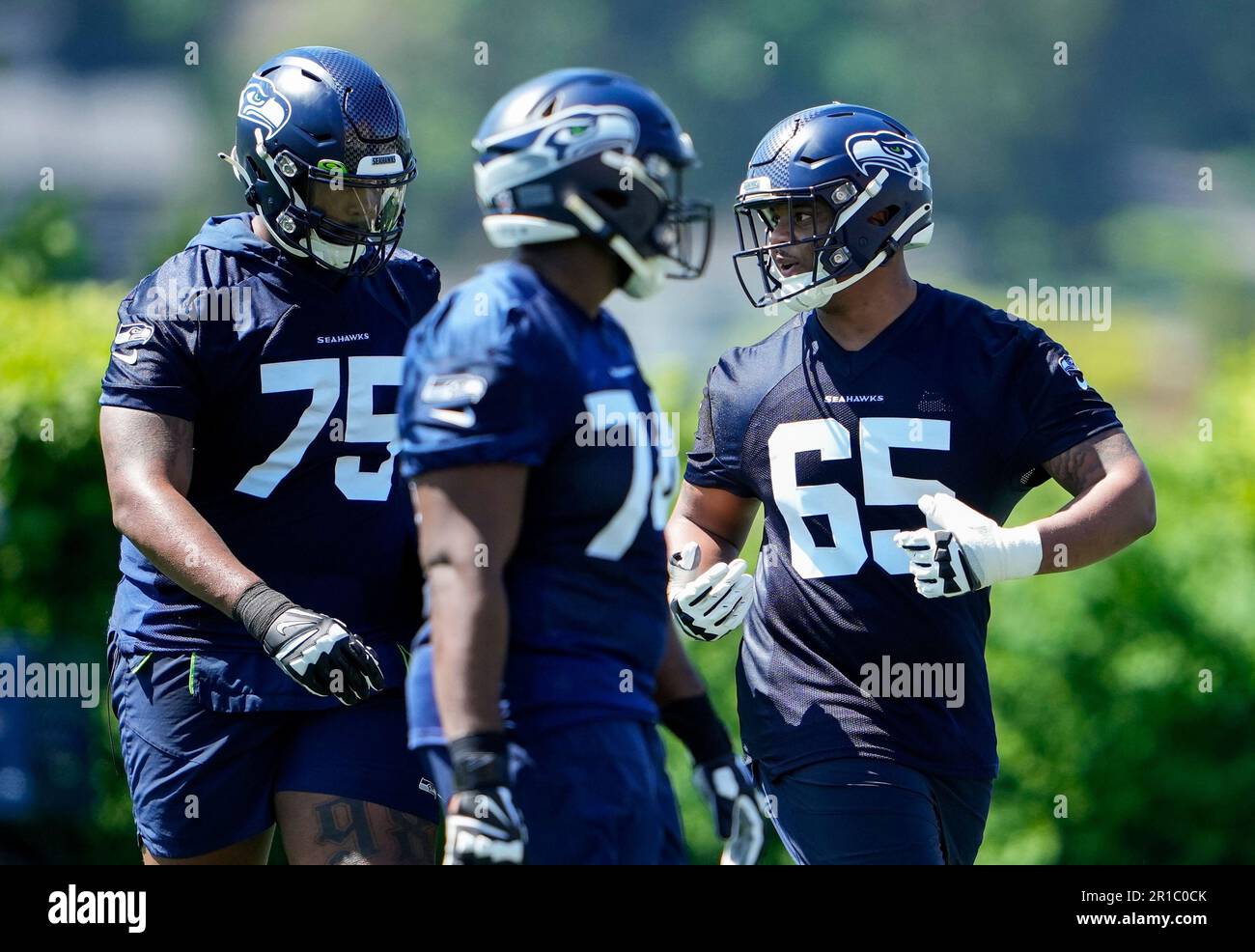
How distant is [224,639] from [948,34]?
27712mm

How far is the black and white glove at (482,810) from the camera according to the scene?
9.52ft

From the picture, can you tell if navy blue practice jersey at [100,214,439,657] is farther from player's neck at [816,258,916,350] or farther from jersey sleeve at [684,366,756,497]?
player's neck at [816,258,916,350]

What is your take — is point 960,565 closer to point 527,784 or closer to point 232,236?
point 527,784

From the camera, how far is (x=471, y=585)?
2965 millimetres

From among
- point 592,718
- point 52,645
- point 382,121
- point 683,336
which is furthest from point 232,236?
point 683,336

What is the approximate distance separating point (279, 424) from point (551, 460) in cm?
135

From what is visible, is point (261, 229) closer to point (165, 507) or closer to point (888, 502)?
point (165, 507)

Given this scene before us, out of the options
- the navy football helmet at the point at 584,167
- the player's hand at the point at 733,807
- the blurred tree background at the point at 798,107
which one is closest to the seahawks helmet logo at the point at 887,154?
the navy football helmet at the point at 584,167

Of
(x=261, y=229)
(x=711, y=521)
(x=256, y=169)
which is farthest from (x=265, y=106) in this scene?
(x=711, y=521)

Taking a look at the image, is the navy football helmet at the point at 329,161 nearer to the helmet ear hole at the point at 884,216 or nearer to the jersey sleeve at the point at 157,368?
the jersey sleeve at the point at 157,368

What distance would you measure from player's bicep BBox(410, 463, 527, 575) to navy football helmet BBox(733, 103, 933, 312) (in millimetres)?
1487

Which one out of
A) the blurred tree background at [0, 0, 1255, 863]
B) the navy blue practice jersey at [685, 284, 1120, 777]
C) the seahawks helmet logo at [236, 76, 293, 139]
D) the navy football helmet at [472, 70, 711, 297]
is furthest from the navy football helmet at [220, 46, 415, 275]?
the blurred tree background at [0, 0, 1255, 863]

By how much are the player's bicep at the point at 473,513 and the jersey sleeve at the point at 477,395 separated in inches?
0.9
